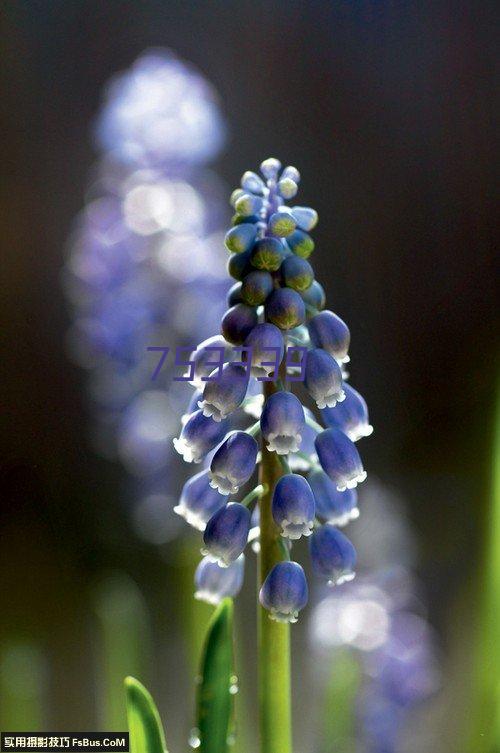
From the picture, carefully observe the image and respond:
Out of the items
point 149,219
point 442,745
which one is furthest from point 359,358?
point 442,745

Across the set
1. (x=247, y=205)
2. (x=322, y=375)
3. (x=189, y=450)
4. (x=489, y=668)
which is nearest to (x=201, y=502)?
(x=189, y=450)

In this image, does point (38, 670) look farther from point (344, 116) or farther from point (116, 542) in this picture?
point (344, 116)

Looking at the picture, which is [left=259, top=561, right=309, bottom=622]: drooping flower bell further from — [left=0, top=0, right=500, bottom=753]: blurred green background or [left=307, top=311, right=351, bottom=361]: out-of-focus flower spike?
[left=0, top=0, right=500, bottom=753]: blurred green background

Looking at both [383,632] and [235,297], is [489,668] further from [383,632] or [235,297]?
[235,297]

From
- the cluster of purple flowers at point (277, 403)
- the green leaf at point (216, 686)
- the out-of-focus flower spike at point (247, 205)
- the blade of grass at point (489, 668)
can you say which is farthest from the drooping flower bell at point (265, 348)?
the blade of grass at point (489, 668)

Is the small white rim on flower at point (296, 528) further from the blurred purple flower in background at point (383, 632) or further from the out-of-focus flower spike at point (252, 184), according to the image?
the blurred purple flower in background at point (383, 632)

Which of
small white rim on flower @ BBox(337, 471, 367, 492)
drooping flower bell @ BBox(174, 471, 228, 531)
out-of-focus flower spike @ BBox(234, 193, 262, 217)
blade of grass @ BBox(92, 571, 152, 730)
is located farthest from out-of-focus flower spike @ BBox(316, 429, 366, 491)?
blade of grass @ BBox(92, 571, 152, 730)
